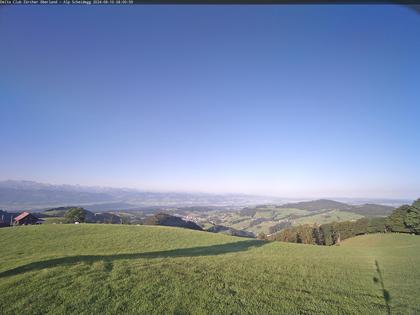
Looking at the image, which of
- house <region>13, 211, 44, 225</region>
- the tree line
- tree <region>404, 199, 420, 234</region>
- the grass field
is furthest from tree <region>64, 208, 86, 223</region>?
tree <region>404, 199, 420, 234</region>

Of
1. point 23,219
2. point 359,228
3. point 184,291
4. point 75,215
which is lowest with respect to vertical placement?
point 359,228

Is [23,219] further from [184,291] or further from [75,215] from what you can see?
[184,291]

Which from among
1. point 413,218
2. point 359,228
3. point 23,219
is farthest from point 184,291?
point 359,228

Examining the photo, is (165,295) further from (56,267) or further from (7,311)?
(56,267)

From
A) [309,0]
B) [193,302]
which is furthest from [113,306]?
[309,0]

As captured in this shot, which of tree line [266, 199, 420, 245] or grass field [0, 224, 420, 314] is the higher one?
grass field [0, 224, 420, 314]

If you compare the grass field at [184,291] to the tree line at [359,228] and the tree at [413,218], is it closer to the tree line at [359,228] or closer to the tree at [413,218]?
the tree at [413,218]

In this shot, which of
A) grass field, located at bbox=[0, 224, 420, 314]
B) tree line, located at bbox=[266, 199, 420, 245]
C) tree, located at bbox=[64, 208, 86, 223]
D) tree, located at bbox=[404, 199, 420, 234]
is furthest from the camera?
tree, located at bbox=[64, 208, 86, 223]

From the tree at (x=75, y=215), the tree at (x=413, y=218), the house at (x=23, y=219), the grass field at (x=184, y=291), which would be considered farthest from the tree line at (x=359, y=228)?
the house at (x=23, y=219)

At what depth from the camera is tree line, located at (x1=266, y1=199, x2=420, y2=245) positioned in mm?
45131

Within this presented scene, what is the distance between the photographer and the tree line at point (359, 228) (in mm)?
45131

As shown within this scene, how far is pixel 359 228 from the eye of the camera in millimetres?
56062

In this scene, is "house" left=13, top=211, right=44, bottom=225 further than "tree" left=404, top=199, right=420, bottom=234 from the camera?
No

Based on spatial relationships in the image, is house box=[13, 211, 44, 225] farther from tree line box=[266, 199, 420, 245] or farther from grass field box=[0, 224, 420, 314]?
tree line box=[266, 199, 420, 245]
